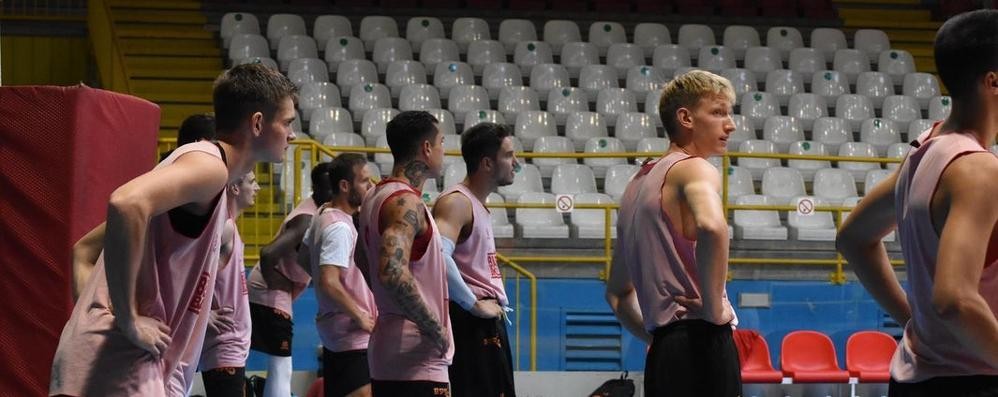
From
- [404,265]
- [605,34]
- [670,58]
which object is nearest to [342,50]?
[605,34]

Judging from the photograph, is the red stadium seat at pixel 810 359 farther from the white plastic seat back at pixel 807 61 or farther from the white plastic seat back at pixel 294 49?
the white plastic seat back at pixel 294 49

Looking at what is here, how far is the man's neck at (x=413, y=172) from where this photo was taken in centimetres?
575

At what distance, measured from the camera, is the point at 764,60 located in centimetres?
1758

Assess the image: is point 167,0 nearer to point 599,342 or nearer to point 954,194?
point 599,342

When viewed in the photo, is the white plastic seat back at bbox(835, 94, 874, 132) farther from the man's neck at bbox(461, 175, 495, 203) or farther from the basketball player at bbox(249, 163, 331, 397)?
the man's neck at bbox(461, 175, 495, 203)

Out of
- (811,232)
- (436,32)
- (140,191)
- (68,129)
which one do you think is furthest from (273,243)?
(436,32)

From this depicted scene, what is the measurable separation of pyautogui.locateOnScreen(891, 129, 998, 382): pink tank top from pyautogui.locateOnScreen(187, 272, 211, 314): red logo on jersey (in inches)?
72.0

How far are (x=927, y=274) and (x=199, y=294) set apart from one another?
193 cm

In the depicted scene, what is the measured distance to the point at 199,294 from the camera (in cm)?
384

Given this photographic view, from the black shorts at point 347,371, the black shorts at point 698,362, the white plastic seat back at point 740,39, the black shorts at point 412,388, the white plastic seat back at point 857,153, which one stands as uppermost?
the white plastic seat back at point 740,39

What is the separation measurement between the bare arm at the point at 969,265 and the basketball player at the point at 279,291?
5.21 meters

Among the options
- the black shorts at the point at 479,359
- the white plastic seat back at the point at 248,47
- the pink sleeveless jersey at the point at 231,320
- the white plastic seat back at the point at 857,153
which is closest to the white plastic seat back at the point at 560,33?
the white plastic seat back at the point at 248,47

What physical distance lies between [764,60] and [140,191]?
586 inches

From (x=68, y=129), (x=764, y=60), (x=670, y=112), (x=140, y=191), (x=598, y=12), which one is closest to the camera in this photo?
(x=140, y=191)
